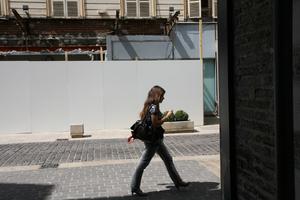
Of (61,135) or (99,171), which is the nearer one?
(99,171)

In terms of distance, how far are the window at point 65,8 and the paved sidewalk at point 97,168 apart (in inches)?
304

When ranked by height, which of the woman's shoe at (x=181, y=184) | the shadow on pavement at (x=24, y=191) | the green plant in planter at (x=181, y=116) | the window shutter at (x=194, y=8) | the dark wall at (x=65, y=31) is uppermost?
the window shutter at (x=194, y=8)

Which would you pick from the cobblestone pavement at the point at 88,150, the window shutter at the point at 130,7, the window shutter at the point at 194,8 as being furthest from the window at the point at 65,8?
the cobblestone pavement at the point at 88,150

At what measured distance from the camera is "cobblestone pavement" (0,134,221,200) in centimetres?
790

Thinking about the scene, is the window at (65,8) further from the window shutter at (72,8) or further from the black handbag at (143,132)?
the black handbag at (143,132)

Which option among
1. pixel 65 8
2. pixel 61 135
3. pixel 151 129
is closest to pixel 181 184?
pixel 151 129

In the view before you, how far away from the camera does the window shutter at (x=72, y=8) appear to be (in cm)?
2192

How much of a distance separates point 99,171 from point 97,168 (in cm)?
36

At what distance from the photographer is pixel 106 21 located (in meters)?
22.1

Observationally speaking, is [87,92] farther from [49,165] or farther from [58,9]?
[49,165]

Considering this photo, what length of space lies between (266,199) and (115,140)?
1155cm

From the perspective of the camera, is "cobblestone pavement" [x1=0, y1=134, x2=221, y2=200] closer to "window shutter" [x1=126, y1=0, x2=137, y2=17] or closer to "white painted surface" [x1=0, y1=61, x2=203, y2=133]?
"white painted surface" [x1=0, y1=61, x2=203, y2=133]

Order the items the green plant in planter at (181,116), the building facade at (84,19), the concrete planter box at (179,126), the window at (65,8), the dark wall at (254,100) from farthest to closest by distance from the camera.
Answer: the window at (65,8), the building facade at (84,19), the green plant in planter at (181,116), the concrete planter box at (179,126), the dark wall at (254,100)

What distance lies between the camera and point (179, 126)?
1672cm
